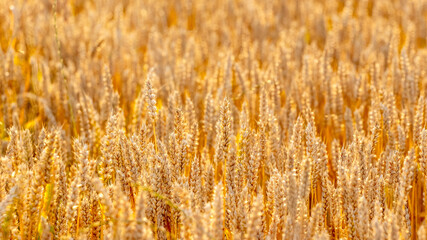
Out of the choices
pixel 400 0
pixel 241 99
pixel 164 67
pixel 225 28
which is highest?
pixel 400 0

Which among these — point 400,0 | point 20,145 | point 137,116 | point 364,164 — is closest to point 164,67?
point 137,116

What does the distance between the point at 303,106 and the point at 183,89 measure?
73 cm

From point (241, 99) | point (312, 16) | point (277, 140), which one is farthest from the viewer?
point (312, 16)

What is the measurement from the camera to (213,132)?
7.27ft

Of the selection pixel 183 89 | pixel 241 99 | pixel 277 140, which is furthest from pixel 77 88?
pixel 277 140

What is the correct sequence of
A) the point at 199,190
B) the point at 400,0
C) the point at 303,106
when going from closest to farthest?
the point at 199,190, the point at 303,106, the point at 400,0

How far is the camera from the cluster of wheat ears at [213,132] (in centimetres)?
136

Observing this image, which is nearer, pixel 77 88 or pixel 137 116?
pixel 137 116

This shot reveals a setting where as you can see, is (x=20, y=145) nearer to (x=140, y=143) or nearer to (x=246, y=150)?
(x=140, y=143)

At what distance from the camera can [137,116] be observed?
2.18 metres

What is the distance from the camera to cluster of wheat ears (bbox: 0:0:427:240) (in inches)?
53.7

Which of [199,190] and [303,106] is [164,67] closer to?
[303,106]

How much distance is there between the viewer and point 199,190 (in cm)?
158

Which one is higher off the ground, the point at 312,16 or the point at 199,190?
the point at 312,16
